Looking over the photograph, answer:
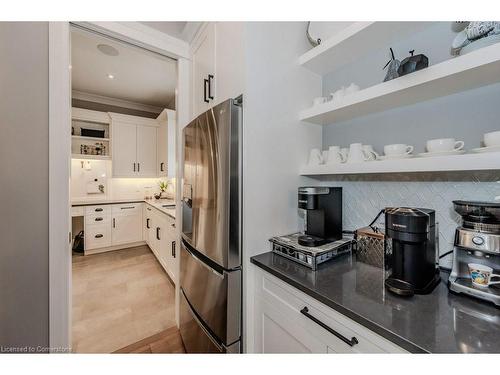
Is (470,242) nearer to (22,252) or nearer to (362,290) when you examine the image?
(362,290)

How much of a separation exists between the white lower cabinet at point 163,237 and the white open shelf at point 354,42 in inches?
73.1

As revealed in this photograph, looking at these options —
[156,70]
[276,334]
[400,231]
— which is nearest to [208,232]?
[276,334]

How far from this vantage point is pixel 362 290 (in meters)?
0.76

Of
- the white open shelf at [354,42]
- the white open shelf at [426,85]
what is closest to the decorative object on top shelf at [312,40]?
the white open shelf at [354,42]

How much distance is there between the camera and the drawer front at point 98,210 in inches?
128

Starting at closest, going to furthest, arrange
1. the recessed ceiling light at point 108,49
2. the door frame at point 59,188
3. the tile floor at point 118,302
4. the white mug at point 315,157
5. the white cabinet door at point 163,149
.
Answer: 1. the door frame at point 59,188
2. the white mug at point 315,157
3. the tile floor at point 118,302
4. the recessed ceiling light at point 108,49
5. the white cabinet door at point 163,149

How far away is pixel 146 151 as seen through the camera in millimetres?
3877

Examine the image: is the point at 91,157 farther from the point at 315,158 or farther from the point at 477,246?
the point at 477,246

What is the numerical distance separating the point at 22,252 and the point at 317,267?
4.87 ft

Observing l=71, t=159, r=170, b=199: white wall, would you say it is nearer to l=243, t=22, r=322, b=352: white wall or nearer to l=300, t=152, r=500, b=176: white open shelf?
l=243, t=22, r=322, b=352: white wall

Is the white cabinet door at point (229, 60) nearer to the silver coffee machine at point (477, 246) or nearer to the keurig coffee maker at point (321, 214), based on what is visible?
the keurig coffee maker at point (321, 214)

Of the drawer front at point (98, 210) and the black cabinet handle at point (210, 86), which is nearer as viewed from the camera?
the black cabinet handle at point (210, 86)

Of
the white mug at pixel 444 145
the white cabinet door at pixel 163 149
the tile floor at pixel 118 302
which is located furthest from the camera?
the white cabinet door at pixel 163 149

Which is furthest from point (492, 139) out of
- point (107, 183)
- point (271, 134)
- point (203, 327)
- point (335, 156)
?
point (107, 183)
